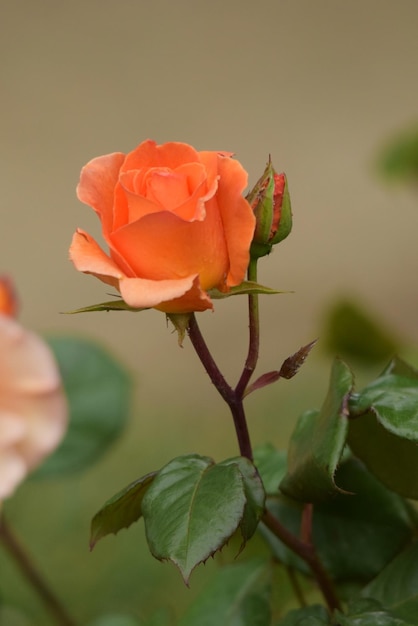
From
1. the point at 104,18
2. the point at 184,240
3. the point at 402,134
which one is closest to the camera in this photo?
→ the point at 184,240

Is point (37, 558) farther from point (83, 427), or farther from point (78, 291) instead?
point (78, 291)

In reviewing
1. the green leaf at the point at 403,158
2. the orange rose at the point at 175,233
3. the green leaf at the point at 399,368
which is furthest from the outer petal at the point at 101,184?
the green leaf at the point at 403,158

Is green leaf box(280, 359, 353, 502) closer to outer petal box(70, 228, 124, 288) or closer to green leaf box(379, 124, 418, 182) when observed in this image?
outer petal box(70, 228, 124, 288)

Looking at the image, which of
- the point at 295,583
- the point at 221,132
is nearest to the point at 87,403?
the point at 295,583

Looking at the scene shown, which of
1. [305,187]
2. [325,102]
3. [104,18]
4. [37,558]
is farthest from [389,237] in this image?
[37,558]

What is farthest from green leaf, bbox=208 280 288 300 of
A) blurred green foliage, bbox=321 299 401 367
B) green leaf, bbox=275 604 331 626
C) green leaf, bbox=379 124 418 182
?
green leaf, bbox=379 124 418 182
